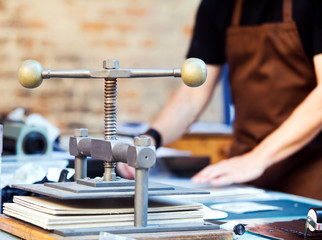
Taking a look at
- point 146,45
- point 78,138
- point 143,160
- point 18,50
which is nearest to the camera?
point 143,160

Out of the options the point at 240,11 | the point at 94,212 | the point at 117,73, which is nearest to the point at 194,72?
the point at 117,73

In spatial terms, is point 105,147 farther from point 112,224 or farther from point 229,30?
point 229,30

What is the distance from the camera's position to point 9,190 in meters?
1.26

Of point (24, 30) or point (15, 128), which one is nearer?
point (15, 128)

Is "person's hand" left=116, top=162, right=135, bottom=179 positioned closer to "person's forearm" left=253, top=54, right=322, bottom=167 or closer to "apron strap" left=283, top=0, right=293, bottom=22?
"person's forearm" left=253, top=54, right=322, bottom=167

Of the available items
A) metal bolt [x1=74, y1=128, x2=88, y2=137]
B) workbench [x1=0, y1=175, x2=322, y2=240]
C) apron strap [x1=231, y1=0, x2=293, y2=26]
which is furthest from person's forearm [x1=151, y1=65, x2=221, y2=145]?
metal bolt [x1=74, y1=128, x2=88, y2=137]

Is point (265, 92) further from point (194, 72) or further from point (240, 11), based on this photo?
point (194, 72)

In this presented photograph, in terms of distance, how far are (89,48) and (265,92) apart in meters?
2.40

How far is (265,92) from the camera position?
2205 mm

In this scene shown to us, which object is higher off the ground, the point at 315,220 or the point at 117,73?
the point at 117,73

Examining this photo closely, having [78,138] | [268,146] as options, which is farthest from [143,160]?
[268,146]

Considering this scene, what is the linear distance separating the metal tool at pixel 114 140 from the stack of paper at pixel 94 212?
3 centimetres

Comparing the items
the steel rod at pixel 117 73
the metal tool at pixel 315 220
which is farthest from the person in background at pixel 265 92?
the steel rod at pixel 117 73

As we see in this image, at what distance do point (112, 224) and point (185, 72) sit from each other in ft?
0.88
